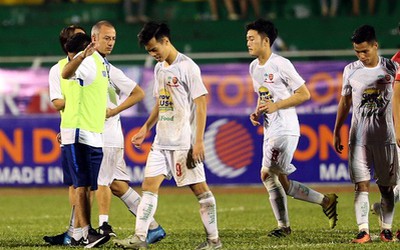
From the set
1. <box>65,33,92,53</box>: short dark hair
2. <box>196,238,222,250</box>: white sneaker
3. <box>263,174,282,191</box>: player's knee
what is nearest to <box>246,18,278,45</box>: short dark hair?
<box>263,174,282,191</box>: player's knee

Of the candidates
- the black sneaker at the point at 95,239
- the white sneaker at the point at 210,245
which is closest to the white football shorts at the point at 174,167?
the white sneaker at the point at 210,245

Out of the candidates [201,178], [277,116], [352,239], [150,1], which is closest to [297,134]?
[277,116]

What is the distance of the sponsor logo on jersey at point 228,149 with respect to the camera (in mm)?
19031

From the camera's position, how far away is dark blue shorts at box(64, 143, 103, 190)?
32.3 ft

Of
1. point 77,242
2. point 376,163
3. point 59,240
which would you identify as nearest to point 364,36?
point 376,163

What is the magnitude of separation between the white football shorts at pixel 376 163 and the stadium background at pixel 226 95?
8.34m

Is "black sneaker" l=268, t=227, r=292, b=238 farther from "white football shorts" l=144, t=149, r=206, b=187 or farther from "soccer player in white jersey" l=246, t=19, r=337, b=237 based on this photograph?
"white football shorts" l=144, t=149, r=206, b=187

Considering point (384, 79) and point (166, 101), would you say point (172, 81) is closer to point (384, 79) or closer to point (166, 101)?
point (166, 101)

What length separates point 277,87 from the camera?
36.4 feet

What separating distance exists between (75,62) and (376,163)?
316cm

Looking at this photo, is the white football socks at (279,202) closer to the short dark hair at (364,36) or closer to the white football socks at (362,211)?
the white football socks at (362,211)

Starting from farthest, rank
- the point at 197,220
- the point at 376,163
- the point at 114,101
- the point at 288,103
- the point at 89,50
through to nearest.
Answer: the point at 197,220
the point at 114,101
the point at 288,103
the point at 376,163
the point at 89,50

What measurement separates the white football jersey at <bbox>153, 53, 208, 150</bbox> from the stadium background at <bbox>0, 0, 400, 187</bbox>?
9382 millimetres

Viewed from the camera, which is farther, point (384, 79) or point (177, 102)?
point (384, 79)
